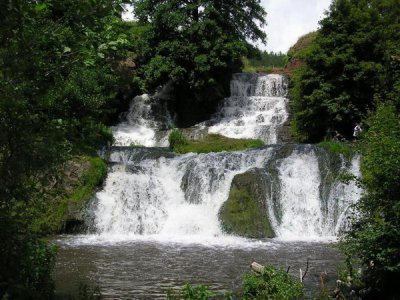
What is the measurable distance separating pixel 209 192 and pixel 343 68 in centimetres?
→ 1035

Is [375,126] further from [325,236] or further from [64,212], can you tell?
[64,212]

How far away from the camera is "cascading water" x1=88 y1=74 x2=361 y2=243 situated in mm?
16328

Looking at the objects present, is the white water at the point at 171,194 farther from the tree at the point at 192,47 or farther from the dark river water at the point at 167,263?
the tree at the point at 192,47

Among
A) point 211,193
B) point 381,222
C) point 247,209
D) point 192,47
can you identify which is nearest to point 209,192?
point 211,193

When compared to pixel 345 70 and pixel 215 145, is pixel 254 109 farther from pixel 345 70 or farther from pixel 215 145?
pixel 215 145

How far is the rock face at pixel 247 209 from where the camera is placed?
50.8 feet

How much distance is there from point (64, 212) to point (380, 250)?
11.9 m

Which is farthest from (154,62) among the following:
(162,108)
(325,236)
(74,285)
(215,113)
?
(74,285)

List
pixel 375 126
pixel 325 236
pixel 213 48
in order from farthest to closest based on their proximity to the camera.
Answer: pixel 213 48 → pixel 325 236 → pixel 375 126

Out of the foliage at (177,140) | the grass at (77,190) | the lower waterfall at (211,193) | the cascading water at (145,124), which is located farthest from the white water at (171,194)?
the cascading water at (145,124)

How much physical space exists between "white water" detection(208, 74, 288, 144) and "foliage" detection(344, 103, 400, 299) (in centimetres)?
1776

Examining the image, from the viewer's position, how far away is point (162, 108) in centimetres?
2933

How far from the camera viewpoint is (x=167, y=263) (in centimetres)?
1104

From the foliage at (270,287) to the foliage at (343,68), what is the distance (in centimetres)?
1685
